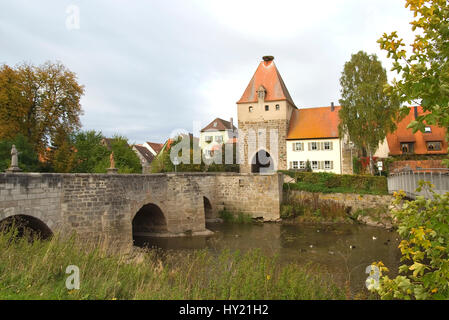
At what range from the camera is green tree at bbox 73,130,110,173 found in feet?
77.8

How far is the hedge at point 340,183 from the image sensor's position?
75.5ft

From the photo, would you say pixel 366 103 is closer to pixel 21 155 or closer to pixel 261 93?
pixel 261 93

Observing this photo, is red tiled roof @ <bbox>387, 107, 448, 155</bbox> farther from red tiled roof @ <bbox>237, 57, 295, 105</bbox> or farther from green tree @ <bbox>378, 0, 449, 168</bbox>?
green tree @ <bbox>378, 0, 449, 168</bbox>

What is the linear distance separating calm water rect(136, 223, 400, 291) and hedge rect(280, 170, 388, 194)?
141 inches

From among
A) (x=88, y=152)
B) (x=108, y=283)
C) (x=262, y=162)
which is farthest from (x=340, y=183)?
(x=108, y=283)

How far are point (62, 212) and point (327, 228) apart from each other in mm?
15366

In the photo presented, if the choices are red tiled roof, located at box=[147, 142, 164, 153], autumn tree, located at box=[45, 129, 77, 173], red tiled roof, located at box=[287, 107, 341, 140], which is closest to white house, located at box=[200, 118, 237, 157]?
red tiled roof, located at box=[147, 142, 164, 153]

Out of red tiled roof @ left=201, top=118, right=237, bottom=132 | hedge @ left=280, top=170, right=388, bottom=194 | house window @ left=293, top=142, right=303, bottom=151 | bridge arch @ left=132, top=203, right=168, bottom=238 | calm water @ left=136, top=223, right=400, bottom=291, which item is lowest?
calm water @ left=136, top=223, right=400, bottom=291

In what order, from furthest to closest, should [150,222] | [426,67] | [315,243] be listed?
[150,222] < [315,243] < [426,67]

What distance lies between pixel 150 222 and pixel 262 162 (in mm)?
20623

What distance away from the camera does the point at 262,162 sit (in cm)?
3638

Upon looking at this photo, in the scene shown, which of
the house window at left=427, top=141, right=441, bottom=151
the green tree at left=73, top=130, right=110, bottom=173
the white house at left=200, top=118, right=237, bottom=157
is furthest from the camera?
the white house at left=200, top=118, right=237, bottom=157

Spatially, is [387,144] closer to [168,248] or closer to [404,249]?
[168,248]
